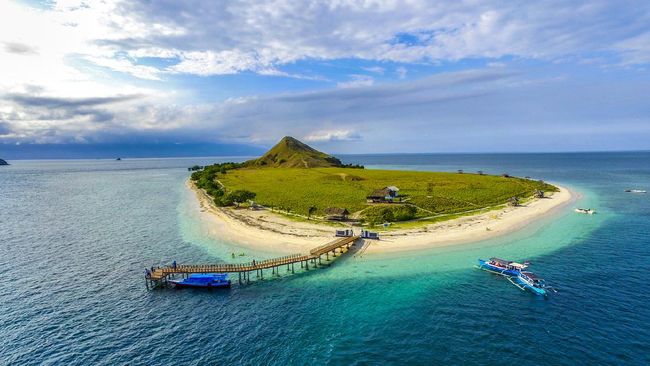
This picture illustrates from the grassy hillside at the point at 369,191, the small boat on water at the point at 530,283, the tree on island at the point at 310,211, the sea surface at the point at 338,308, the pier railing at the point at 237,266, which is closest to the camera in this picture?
the sea surface at the point at 338,308

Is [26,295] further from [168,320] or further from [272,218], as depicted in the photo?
[272,218]

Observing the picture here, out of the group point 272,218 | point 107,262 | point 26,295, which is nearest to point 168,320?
point 26,295

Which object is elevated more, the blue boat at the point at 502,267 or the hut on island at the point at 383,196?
the hut on island at the point at 383,196

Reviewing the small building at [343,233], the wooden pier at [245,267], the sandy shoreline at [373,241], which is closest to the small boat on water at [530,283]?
the sandy shoreline at [373,241]

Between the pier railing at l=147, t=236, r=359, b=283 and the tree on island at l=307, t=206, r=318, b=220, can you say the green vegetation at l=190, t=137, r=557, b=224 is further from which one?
the pier railing at l=147, t=236, r=359, b=283

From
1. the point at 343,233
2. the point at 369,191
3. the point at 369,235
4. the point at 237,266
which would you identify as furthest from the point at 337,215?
the point at 369,191

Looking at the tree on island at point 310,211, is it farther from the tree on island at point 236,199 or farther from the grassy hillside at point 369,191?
the tree on island at point 236,199

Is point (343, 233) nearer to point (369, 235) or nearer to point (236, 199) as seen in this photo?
Result: point (369, 235)
